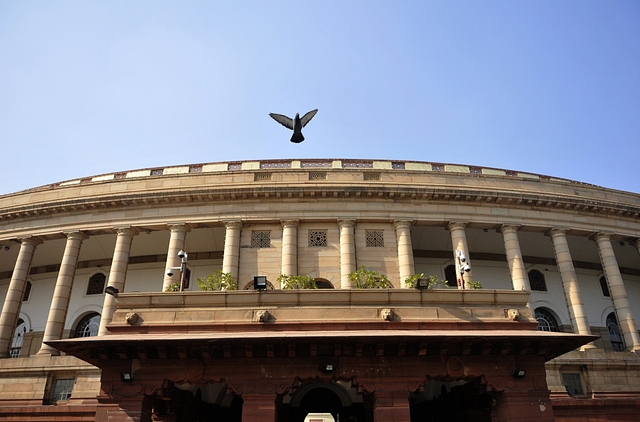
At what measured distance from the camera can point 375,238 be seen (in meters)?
28.4

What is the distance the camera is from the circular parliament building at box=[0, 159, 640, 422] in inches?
496

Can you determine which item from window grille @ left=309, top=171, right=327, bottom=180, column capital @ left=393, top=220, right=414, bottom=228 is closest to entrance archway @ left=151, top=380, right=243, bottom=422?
column capital @ left=393, top=220, right=414, bottom=228

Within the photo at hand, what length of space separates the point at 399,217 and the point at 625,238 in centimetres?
1458

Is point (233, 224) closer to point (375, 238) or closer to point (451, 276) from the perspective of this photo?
point (375, 238)

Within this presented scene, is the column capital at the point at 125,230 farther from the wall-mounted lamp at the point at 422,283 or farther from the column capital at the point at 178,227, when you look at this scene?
the wall-mounted lamp at the point at 422,283

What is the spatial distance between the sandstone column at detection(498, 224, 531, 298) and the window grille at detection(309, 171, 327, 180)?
35.2 ft

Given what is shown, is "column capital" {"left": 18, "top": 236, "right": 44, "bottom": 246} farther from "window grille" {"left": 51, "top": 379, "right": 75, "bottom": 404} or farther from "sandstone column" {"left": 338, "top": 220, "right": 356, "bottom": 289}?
"sandstone column" {"left": 338, "top": 220, "right": 356, "bottom": 289}

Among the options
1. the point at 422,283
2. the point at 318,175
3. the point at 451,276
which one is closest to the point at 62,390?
the point at 318,175

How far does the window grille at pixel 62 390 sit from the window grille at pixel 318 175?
53.2 ft

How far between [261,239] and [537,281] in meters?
18.8

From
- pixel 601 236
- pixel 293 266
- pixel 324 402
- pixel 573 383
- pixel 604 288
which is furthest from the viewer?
pixel 604 288

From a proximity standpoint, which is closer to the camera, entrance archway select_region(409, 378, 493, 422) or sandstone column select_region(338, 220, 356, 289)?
entrance archway select_region(409, 378, 493, 422)

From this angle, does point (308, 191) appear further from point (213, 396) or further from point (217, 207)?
point (213, 396)

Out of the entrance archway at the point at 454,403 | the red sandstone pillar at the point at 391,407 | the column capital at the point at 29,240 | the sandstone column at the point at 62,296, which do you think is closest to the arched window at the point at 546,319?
the entrance archway at the point at 454,403
